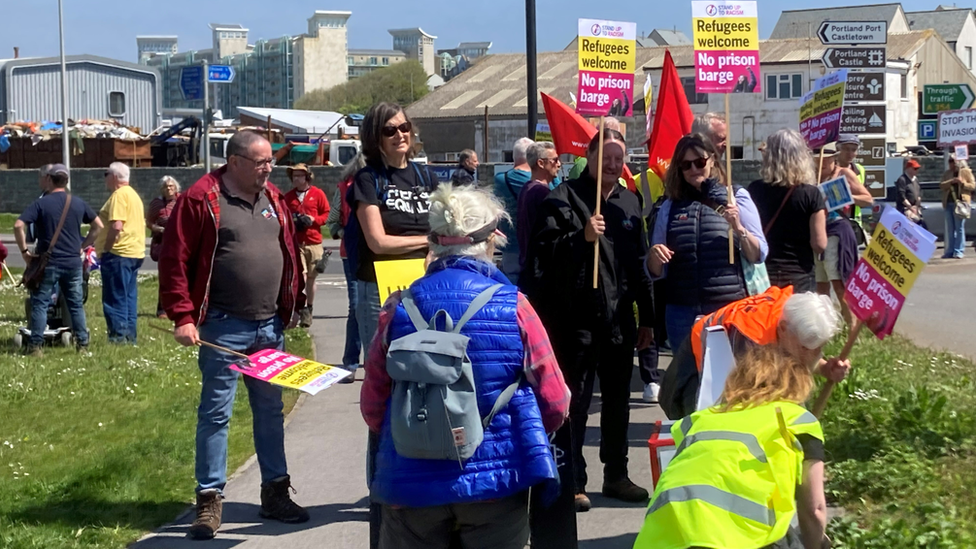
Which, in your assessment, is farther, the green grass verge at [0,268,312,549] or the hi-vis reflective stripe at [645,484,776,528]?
the green grass verge at [0,268,312,549]

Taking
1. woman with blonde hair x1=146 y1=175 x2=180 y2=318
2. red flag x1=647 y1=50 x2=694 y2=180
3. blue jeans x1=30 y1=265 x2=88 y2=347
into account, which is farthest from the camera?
woman with blonde hair x1=146 y1=175 x2=180 y2=318

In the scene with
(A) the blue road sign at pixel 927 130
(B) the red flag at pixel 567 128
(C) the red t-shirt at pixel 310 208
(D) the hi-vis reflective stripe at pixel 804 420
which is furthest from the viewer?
(A) the blue road sign at pixel 927 130

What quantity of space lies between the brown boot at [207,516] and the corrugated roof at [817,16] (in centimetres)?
7144

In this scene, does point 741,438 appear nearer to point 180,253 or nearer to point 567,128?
point 180,253

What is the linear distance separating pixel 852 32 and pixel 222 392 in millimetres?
16331

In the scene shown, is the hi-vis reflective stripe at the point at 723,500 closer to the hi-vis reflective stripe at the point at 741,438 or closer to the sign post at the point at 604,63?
the hi-vis reflective stripe at the point at 741,438

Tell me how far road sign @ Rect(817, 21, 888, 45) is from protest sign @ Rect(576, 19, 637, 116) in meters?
12.5

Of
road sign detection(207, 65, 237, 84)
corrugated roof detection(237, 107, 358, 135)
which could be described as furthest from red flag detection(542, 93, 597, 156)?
corrugated roof detection(237, 107, 358, 135)

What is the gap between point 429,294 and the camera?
3.74 metres

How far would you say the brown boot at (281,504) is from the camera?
585 centimetres

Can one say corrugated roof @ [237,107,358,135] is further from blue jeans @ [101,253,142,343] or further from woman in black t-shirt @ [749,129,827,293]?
woman in black t-shirt @ [749,129,827,293]

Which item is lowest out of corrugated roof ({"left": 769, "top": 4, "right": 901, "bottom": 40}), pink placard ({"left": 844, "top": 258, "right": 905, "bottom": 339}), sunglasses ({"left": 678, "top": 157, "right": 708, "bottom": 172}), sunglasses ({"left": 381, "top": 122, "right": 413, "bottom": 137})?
pink placard ({"left": 844, "top": 258, "right": 905, "bottom": 339})

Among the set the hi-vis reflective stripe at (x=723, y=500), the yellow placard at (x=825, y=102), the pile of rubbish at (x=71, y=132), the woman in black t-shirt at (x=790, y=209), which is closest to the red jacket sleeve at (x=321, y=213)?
the yellow placard at (x=825, y=102)

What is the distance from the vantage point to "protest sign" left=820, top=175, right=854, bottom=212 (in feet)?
27.0
